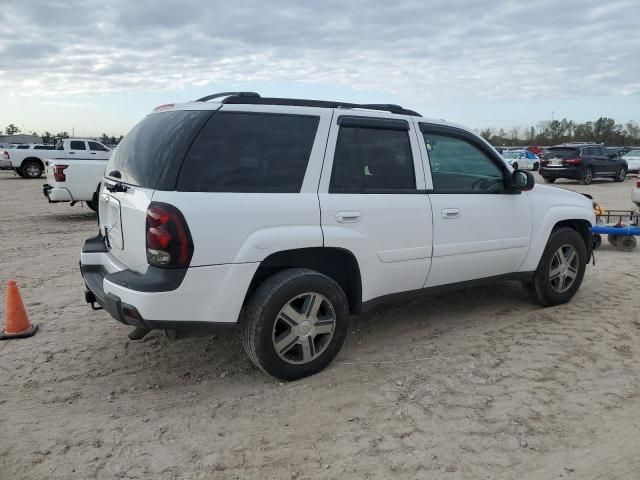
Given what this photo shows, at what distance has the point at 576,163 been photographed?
2208 cm

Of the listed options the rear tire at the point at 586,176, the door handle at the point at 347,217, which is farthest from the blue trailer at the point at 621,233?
the rear tire at the point at 586,176

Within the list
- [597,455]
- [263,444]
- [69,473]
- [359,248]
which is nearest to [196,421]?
[263,444]

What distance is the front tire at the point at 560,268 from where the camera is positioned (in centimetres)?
517

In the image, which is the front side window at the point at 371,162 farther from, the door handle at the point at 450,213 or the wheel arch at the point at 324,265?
the wheel arch at the point at 324,265

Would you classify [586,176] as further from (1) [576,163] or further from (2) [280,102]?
(2) [280,102]

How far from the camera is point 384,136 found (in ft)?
13.5

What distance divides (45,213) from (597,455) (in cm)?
1360

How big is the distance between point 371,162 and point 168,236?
1.65 metres

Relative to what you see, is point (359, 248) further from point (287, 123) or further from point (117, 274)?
point (117, 274)

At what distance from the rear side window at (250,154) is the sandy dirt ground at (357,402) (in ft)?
4.65

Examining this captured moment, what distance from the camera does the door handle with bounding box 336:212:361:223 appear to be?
3.71 m

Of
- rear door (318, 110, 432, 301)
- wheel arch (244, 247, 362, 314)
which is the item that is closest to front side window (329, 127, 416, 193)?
rear door (318, 110, 432, 301)

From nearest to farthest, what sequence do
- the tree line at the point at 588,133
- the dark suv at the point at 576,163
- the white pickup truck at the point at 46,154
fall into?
1. the dark suv at the point at 576,163
2. the white pickup truck at the point at 46,154
3. the tree line at the point at 588,133

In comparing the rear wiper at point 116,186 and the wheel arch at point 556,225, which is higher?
the rear wiper at point 116,186
